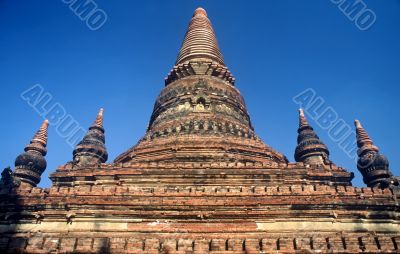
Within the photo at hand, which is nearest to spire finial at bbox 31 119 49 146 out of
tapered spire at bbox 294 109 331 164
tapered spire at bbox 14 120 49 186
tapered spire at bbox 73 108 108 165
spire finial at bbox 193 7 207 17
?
tapered spire at bbox 14 120 49 186

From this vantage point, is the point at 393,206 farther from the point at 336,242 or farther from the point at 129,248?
the point at 129,248

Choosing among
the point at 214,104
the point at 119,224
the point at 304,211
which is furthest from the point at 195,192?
the point at 214,104

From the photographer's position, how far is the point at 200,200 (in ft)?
35.6

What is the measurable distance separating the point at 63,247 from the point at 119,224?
2.09m

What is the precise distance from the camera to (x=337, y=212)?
10617 mm

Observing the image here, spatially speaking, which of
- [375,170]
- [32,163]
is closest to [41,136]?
[32,163]

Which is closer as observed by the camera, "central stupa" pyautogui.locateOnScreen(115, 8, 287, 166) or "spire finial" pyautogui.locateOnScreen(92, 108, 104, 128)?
"central stupa" pyautogui.locateOnScreen(115, 8, 287, 166)

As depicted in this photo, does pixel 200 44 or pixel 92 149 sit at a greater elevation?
pixel 200 44

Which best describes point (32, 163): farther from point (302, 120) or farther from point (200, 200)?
point (302, 120)

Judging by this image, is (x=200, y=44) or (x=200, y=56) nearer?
(x=200, y=56)

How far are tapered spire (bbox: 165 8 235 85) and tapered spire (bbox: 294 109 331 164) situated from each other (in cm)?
520

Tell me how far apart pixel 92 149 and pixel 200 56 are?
8.52 meters

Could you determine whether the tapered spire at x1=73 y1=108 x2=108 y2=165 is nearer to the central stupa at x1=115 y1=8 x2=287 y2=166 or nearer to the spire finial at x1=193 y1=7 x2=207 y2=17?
the central stupa at x1=115 y1=8 x2=287 y2=166

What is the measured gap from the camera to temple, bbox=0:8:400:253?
8.70 m
